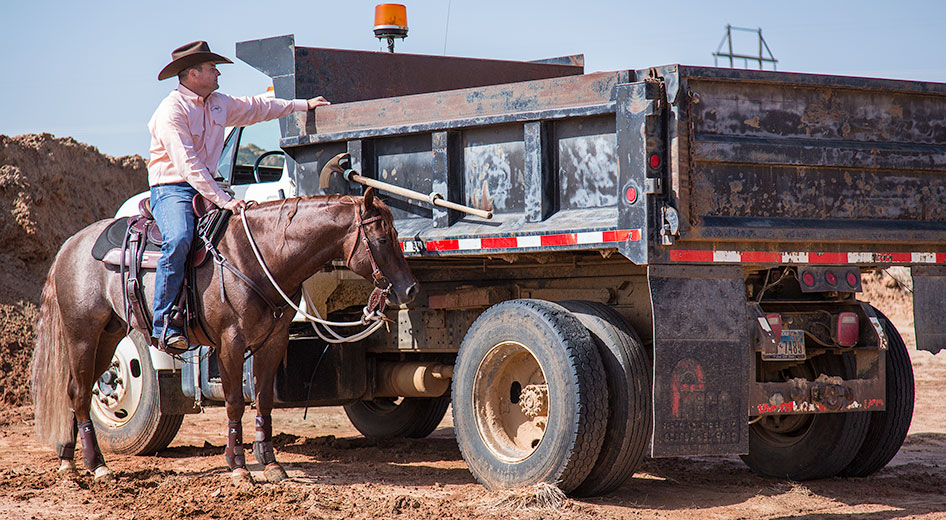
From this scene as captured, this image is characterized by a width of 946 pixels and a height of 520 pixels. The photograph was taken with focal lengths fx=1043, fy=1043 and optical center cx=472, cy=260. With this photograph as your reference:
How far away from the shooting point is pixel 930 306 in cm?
628

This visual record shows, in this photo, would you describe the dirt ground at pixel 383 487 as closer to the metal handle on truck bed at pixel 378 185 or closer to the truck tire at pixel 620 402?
the truck tire at pixel 620 402

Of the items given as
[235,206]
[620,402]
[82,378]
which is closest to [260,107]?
[235,206]

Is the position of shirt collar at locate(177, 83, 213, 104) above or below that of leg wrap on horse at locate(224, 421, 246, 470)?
above

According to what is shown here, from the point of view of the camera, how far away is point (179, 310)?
21.2 ft

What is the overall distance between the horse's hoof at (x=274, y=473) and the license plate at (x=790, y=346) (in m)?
3.11

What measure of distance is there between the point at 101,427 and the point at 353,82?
354 cm

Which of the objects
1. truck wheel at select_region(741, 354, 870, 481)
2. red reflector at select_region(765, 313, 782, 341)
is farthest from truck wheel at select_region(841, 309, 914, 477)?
red reflector at select_region(765, 313, 782, 341)

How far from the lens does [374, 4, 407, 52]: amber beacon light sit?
346 inches

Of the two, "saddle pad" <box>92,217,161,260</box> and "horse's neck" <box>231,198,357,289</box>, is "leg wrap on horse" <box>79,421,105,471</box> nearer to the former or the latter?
"saddle pad" <box>92,217,161,260</box>

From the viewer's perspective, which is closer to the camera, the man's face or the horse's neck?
the horse's neck

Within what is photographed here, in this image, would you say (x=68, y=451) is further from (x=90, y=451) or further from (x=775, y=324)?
(x=775, y=324)

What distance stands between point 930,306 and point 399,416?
4621mm

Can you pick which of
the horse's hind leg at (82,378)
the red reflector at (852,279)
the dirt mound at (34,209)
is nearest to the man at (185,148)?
the horse's hind leg at (82,378)

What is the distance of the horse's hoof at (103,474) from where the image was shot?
684cm
